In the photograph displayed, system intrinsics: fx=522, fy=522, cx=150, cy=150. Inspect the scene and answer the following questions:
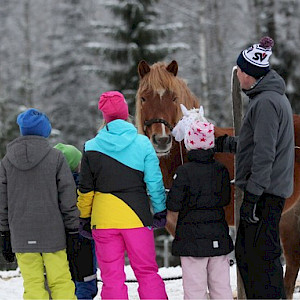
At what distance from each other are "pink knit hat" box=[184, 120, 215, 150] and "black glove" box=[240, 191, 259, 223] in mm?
575

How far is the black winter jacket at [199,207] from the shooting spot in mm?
3914

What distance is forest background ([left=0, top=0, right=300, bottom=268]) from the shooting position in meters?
16.1

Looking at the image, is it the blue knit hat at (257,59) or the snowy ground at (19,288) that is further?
the snowy ground at (19,288)

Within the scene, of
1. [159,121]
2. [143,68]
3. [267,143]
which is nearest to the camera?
[267,143]

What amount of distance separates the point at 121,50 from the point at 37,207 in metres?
12.8

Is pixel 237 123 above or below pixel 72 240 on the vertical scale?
above

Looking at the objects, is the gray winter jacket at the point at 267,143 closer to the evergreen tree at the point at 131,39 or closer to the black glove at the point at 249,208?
the black glove at the point at 249,208

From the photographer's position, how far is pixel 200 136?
3994 mm

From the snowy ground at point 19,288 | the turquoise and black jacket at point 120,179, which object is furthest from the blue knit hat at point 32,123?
the snowy ground at point 19,288

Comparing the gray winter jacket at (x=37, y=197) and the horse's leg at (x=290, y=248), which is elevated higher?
the gray winter jacket at (x=37, y=197)

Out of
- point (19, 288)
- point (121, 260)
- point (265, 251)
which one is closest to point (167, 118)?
point (121, 260)

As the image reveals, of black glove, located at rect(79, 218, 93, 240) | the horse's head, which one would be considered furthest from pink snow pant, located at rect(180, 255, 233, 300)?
the horse's head

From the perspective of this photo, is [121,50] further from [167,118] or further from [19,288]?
[167,118]

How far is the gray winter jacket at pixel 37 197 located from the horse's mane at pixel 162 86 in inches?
45.2
